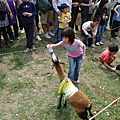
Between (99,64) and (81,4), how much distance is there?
6.99ft

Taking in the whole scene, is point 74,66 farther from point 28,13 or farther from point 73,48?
point 28,13

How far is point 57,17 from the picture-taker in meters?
6.12

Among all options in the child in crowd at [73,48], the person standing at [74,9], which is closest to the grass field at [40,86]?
the child in crowd at [73,48]

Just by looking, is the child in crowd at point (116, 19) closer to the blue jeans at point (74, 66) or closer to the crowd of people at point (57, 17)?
the crowd of people at point (57, 17)

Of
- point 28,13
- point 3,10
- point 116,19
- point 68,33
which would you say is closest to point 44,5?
point 28,13

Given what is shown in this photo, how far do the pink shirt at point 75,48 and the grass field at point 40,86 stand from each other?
97cm

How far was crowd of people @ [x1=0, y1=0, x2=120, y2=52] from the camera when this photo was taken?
5.68 metres

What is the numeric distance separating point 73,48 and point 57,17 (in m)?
2.42

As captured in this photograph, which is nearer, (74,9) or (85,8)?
(85,8)

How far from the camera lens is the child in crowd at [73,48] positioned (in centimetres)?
358

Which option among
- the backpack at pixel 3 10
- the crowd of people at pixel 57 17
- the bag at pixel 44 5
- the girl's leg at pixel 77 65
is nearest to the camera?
the girl's leg at pixel 77 65

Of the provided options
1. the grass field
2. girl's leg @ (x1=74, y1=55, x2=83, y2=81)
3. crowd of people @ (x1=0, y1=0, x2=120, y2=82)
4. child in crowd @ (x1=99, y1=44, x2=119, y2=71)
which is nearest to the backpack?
crowd of people @ (x1=0, y1=0, x2=120, y2=82)

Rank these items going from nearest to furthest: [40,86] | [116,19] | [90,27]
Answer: [40,86] < [90,27] < [116,19]

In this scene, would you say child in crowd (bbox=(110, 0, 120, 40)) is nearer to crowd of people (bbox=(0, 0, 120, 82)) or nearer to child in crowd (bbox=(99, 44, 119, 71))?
crowd of people (bbox=(0, 0, 120, 82))
